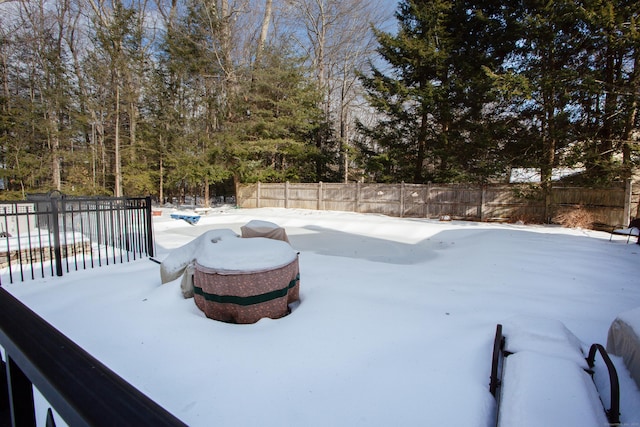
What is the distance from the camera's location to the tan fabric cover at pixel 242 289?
2.89 meters

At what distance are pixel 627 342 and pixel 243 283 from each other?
2851mm

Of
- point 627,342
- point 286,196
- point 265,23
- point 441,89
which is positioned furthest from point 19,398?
point 265,23

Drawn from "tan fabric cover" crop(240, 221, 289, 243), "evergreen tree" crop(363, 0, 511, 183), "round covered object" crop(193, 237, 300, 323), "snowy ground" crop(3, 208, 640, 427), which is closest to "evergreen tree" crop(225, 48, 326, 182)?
"evergreen tree" crop(363, 0, 511, 183)

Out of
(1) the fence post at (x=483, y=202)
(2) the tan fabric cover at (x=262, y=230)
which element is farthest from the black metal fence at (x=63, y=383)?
(1) the fence post at (x=483, y=202)

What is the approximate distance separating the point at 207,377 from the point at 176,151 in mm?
18899

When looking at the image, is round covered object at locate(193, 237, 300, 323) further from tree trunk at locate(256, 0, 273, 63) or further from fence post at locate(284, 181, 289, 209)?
tree trunk at locate(256, 0, 273, 63)

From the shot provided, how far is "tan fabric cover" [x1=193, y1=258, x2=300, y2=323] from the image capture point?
2893 millimetres

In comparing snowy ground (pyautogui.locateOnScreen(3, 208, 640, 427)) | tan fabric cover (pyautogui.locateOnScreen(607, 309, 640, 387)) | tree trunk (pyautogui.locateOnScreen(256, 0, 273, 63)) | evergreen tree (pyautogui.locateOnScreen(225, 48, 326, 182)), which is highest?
tree trunk (pyautogui.locateOnScreen(256, 0, 273, 63))

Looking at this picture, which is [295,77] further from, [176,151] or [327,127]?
[176,151]

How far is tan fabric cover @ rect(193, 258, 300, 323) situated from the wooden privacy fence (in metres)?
11.6

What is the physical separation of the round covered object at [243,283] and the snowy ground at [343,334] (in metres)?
0.12

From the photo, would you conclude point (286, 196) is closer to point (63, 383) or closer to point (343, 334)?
point (343, 334)

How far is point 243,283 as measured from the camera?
2887mm

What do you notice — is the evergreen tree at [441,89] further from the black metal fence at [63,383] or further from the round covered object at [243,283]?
the black metal fence at [63,383]
